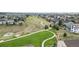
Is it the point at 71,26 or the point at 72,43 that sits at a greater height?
the point at 71,26

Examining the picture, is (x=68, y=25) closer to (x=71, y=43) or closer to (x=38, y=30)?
(x=71, y=43)

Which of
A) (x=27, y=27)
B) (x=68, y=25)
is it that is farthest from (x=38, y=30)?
(x=68, y=25)

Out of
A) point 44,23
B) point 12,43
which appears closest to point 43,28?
point 44,23

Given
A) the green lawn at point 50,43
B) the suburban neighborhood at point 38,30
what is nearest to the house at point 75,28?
the suburban neighborhood at point 38,30

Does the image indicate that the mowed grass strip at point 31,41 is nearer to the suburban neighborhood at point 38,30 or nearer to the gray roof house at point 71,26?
the suburban neighborhood at point 38,30

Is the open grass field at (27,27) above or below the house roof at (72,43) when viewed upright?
above

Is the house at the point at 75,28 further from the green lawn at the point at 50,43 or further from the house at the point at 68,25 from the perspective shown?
the green lawn at the point at 50,43
